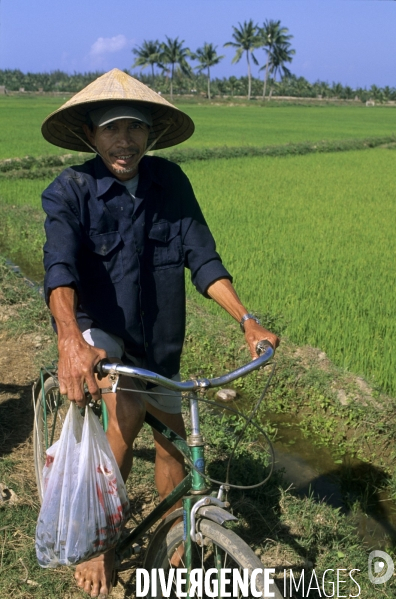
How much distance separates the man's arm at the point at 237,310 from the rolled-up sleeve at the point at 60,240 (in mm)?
470

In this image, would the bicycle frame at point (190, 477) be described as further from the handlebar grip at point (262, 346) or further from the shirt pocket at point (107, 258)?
the shirt pocket at point (107, 258)

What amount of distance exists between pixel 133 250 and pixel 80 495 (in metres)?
0.76

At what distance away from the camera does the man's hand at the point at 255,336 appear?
5.74 feet

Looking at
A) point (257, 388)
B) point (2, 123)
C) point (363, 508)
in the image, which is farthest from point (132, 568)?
point (2, 123)

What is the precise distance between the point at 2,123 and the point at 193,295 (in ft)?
65.5

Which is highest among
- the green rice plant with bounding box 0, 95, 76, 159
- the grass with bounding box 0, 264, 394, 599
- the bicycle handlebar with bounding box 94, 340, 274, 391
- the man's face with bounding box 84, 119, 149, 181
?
the green rice plant with bounding box 0, 95, 76, 159

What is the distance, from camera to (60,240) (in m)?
1.87

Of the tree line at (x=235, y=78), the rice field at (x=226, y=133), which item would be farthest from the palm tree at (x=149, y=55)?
the rice field at (x=226, y=133)

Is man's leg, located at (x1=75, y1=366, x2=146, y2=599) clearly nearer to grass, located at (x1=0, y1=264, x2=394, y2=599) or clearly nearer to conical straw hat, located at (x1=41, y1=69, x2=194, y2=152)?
grass, located at (x1=0, y1=264, x2=394, y2=599)

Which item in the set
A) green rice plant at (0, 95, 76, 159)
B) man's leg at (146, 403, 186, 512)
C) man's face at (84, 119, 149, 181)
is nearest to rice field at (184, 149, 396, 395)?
man's leg at (146, 403, 186, 512)

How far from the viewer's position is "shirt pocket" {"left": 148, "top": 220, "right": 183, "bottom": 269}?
208cm

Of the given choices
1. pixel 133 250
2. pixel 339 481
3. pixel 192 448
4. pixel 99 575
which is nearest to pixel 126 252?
pixel 133 250

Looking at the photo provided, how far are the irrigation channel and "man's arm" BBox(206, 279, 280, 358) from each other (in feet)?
3.69

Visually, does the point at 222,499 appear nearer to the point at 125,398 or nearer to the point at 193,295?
the point at 125,398
